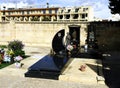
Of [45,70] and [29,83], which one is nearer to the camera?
[29,83]

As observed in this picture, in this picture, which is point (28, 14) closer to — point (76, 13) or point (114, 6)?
point (76, 13)

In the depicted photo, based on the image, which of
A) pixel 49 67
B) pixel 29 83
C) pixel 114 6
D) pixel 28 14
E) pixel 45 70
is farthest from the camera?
pixel 28 14

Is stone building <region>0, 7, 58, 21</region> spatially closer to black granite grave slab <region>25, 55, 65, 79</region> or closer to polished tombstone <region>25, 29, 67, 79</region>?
polished tombstone <region>25, 29, 67, 79</region>

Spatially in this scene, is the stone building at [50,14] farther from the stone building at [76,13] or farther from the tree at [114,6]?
the tree at [114,6]

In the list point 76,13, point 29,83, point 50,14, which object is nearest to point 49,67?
point 29,83

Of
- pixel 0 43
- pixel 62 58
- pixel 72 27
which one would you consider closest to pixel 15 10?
pixel 0 43

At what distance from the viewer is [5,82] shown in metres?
16.4

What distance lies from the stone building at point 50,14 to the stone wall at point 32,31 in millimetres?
43539

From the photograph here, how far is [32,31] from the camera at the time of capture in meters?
38.8

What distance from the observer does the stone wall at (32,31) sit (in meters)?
37.7

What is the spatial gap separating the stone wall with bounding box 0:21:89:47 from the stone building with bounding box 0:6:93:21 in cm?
4354

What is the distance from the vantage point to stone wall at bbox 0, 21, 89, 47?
3769 centimetres

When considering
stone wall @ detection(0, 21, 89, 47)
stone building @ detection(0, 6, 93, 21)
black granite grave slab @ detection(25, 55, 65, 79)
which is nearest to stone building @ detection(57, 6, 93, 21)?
stone building @ detection(0, 6, 93, 21)

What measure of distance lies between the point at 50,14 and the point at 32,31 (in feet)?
180
